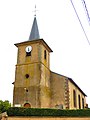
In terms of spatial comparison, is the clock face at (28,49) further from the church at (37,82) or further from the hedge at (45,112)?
the hedge at (45,112)

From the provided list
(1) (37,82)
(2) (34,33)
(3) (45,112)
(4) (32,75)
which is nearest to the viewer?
(3) (45,112)

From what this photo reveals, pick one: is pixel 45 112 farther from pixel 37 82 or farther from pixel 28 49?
pixel 28 49

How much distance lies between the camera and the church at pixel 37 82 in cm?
2573

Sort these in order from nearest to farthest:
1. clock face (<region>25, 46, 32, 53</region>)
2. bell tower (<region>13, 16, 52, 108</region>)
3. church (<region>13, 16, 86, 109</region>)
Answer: bell tower (<region>13, 16, 52, 108</region>)
church (<region>13, 16, 86, 109</region>)
clock face (<region>25, 46, 32, 53</region>)

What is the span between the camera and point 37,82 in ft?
85.6

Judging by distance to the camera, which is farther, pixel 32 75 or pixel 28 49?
pixel 28 49

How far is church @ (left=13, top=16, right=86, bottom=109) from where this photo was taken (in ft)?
84.4

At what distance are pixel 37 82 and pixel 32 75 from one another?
123cm

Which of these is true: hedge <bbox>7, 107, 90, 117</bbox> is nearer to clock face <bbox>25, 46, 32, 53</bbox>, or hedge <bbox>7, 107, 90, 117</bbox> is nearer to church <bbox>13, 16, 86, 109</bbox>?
church <bbox>13, 16, 86, 109</bbox>

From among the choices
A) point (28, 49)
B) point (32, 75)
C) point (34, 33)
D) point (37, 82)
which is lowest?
point (37, 82)

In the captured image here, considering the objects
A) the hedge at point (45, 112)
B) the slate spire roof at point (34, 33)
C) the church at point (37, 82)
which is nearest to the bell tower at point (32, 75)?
the church at point (37, 82)

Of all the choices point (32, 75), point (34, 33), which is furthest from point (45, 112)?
point (34, 33)

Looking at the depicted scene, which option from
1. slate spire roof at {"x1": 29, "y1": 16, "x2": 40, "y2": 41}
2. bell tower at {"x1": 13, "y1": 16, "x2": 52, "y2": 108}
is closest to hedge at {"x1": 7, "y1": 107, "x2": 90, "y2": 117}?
bell tower at {"x1": 13, "y1": 16, "x2": 52, "y2": 108}

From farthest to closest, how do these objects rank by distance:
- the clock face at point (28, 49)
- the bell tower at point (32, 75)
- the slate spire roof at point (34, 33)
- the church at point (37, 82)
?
the slate spire roof at point (34, 33)
the clock face at point (28, 49)
the church at point (37, 82)
the bell tower at point (32, 75)
